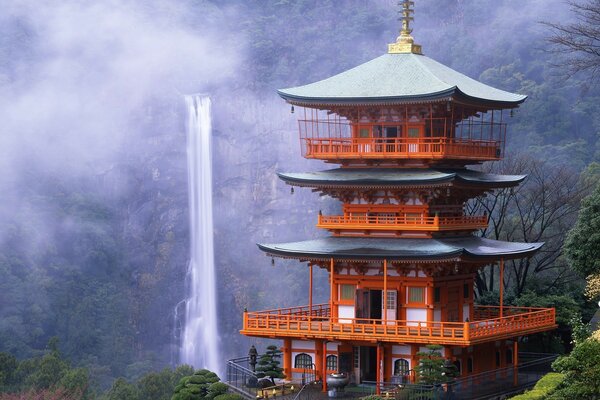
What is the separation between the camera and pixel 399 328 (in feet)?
132

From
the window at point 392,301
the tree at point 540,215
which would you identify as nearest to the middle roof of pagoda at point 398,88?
the window at point 392,301

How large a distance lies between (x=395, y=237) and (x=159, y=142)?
62.1 meters

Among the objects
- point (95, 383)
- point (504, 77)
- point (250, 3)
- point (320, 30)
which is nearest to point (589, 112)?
point (504, 77)

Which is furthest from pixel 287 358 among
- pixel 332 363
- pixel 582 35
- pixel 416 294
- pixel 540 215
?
pixel 540 215

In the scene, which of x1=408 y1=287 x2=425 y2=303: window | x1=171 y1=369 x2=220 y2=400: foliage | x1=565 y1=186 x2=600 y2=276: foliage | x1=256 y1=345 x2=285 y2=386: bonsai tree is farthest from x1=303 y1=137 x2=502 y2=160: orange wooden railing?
x1=171 y1=369 x2=220 y2=400: foliage

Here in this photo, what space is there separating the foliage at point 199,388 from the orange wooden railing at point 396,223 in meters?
6.19

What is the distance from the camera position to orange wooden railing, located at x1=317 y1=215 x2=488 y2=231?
137ft

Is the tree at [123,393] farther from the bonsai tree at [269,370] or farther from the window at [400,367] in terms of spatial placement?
the window at [400,367]

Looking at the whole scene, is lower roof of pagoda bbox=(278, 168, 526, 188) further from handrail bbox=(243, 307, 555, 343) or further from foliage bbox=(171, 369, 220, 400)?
foliage bbox=(171, 369, 220, 400)

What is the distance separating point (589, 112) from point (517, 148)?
33.8 feet

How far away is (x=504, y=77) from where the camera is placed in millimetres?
102688

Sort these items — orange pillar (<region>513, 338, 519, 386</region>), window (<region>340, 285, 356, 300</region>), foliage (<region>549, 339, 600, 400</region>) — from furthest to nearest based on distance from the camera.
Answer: window (<region>340, 285, 356, 300</region>) < orange pillar (<region>513, 338, 519, 386</region>) < foliage (<region>549, 339, 600, 400</region>)

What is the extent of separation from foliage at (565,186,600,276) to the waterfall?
166 feet

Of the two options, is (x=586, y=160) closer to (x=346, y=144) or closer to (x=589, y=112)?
(x=589, y=112)
